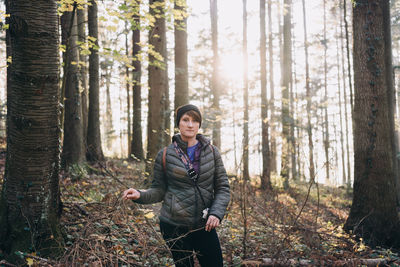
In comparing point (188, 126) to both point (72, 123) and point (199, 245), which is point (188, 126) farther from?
point (72, 123)

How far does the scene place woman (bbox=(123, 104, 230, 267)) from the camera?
289 centimetres

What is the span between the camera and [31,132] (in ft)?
11.6

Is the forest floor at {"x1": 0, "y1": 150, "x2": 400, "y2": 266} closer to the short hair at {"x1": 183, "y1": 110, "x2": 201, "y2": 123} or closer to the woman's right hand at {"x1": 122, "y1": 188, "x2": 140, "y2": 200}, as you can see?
the woman's right hand at {"x1": 122, "y1": 188, "x2": 140, "y2": 200}

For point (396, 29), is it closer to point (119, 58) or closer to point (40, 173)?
point (119, 58)

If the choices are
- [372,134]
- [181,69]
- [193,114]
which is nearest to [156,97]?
[181,69]

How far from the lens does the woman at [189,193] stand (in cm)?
289

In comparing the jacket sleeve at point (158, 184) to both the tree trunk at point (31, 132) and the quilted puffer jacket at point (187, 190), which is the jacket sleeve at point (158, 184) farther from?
the tree trunk at point (31, 132)

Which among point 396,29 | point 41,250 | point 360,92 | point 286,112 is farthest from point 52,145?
point 396,29

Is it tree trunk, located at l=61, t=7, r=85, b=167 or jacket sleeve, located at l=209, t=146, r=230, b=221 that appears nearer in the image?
jacket sleeve, located at l=209, t=146, r=230, b=221

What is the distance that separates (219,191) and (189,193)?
1.03 ft

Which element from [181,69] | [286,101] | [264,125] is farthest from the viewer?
[264,125]

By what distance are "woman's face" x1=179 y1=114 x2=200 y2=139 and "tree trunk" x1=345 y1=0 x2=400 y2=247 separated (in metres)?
4.91

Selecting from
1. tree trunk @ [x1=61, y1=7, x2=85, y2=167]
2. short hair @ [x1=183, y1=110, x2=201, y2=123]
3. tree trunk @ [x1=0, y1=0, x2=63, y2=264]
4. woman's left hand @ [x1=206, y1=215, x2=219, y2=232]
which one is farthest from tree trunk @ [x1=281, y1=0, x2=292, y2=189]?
tree trunk @ [x1=0, y1=0, x2=63, y2=264]

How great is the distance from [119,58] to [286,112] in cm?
909
